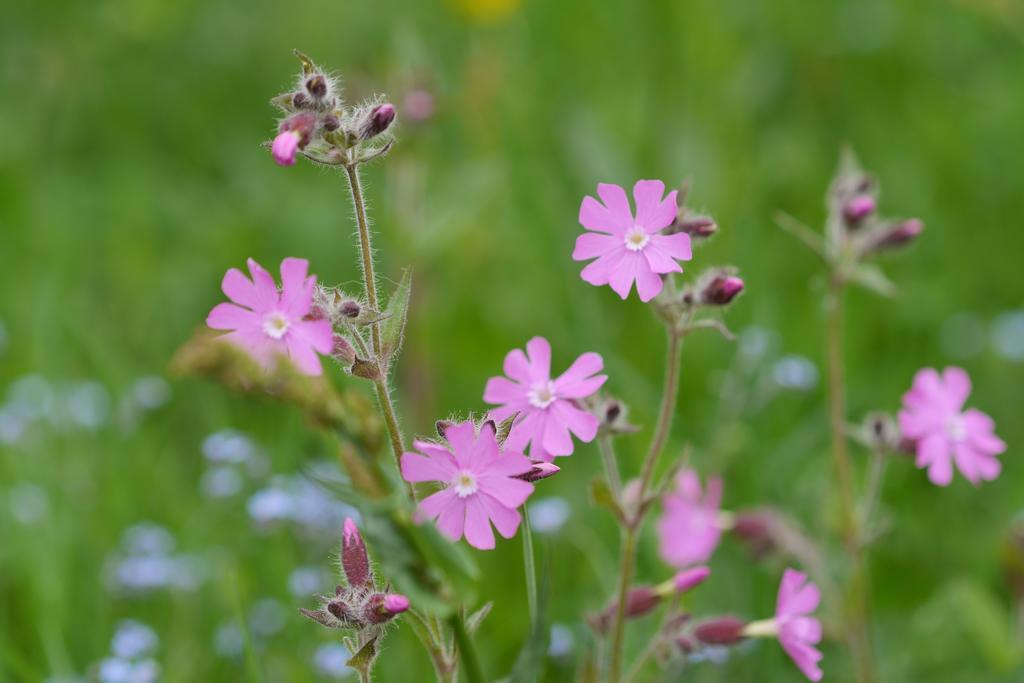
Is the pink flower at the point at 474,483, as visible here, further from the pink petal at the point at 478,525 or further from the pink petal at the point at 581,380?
the pink petal at the point at 581,380

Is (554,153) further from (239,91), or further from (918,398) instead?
(918,398)

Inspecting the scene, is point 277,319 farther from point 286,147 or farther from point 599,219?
point 599,219

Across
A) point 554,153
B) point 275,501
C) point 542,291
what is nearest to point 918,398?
point 275,501

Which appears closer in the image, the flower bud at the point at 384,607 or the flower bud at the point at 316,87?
the flower bud at the point at 384,607

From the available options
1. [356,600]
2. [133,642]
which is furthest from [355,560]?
[133,642]

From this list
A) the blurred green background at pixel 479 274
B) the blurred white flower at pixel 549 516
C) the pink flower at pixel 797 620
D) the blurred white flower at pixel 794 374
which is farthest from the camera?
the blurred white flower at pixel 794 374

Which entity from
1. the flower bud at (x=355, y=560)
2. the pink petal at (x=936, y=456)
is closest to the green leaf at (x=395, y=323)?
the flower bud at (x=355, y=560)

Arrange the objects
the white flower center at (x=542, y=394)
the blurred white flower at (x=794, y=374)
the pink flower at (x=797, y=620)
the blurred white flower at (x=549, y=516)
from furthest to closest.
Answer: the blurred white flower at (x=794, y=374)
the blurred white flower at (x=549, y=516)
the pink flower at (x=797, y=620)
the white flower center at (x=542, y=394)
